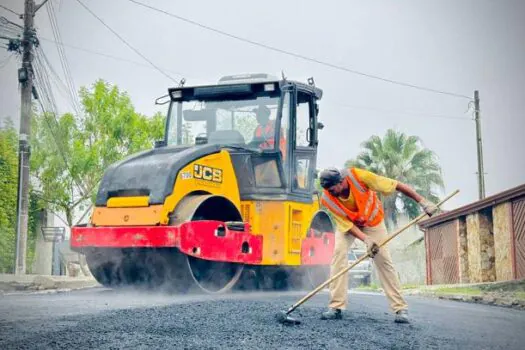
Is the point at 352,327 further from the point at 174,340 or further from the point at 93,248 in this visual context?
the point at 93,248

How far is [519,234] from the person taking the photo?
49.2 ft

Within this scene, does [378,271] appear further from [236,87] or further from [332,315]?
[236,87]

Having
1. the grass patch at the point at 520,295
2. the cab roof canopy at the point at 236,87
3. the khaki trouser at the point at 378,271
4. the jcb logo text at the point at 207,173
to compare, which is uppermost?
the cab roof canopy at the point at 236,87

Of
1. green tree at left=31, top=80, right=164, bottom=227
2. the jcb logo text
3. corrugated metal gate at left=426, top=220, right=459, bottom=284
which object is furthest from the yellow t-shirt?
green tree at left=31, top=80, right=164, bottom=227

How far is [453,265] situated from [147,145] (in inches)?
415

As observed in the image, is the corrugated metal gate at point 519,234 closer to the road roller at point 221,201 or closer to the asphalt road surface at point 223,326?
the road roller at point 221,201

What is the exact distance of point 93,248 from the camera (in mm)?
8891

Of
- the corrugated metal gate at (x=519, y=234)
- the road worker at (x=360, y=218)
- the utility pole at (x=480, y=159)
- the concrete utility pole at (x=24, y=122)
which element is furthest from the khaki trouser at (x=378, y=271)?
the utility pole at (x=480, y=159)

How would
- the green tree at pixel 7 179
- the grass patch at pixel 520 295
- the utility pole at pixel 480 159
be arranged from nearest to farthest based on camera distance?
1. the grass patch at pixel 520 295
2. the green tree at pixel 7 179
3. the utility pole at pixel 480 159

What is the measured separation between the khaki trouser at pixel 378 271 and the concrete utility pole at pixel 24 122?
982cm

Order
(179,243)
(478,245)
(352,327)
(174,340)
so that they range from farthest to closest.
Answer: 1. (478,245)
2. (179,243)
3. (352,327)
4. (174,340)

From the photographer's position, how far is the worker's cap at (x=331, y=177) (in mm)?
6723

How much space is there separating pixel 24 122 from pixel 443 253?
40.8 feet

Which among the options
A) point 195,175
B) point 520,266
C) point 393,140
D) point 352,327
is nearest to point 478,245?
point 520,266
